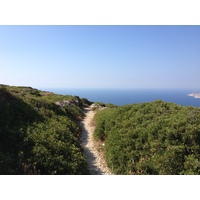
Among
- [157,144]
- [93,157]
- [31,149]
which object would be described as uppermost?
[157,144]

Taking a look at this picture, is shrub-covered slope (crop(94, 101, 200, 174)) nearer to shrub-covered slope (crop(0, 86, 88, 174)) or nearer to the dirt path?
the dirt path

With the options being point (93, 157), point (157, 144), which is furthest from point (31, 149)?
point (157, 144)

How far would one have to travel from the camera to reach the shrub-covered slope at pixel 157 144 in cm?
910

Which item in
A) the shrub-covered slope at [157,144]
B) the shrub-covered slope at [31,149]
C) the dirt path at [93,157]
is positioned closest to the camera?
the shrub-covered slope at [31,149]

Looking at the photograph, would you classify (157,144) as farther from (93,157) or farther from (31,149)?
(31,149)

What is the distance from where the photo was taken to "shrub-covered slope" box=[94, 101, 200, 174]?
9102 mm

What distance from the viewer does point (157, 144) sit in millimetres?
10312

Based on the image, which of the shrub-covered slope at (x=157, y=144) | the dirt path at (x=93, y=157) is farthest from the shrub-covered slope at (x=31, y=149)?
the shrub-covered slope at (x=157, y=144)

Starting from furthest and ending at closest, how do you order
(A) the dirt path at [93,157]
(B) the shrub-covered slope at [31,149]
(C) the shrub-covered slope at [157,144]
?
1. (A) the dirt path at [93,157]
2. (C) the shrub-covered slope at [157,144]
3. (B) the shrub-covered slope at [31,149]

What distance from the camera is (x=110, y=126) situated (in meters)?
16.2

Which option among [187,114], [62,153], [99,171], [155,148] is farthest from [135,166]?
[187,114]

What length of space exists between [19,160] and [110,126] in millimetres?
8906

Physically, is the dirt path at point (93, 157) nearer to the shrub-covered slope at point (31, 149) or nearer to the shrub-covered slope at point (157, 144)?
the shrub-covered slope at point (157, 144)

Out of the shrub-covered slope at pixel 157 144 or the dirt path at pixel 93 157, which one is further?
the dirt path at pixel 93 157
